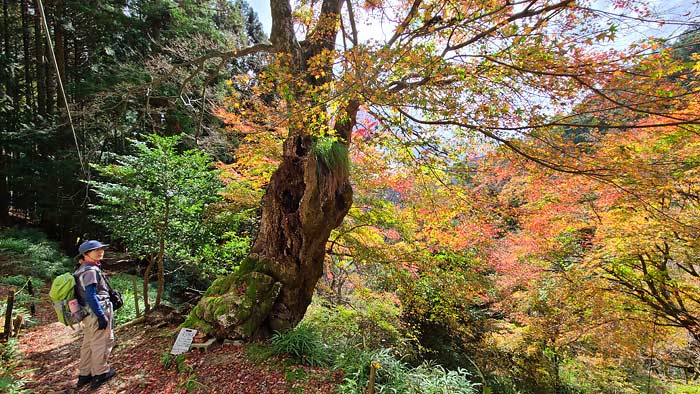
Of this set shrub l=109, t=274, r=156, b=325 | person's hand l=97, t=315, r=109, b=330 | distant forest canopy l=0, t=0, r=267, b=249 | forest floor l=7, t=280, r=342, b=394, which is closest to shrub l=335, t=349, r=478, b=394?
forest floor l=7, t=280, r=342, b=394

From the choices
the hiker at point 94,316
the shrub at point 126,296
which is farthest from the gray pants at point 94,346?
the shrub at point 126,296

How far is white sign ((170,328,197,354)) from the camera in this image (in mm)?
3709

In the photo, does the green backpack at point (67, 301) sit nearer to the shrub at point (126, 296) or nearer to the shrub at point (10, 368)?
the shrub at point (10, 368)

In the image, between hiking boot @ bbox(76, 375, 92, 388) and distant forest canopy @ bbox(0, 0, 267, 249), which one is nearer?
hiking boot @ bbox(76, 375, 92, 388)

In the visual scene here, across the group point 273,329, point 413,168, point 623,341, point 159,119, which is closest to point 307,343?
point 273,329

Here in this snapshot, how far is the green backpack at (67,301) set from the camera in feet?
10.2

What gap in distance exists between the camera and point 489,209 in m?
4.70

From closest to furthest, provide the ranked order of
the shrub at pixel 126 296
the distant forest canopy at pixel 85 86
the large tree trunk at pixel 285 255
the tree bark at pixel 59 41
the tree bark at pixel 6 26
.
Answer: the large tree trunk at pixel 285 255 → the shrub at pixel 126 296 → the distant forest canopy at pixel 85 86 → the tree bark at pixel 59 41 → the tree bark at pixel 6 26

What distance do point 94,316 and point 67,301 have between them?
0.30m

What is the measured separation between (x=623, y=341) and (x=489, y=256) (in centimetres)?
282

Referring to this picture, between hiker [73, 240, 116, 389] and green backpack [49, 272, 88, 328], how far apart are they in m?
0.05

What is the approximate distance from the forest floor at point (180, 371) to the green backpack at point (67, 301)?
2.69 feet

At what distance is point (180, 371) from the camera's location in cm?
348

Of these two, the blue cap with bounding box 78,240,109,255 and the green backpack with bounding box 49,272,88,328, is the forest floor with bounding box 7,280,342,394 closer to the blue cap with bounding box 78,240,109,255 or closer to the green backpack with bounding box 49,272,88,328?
the green backpack with bounding box 49,272,88,328
